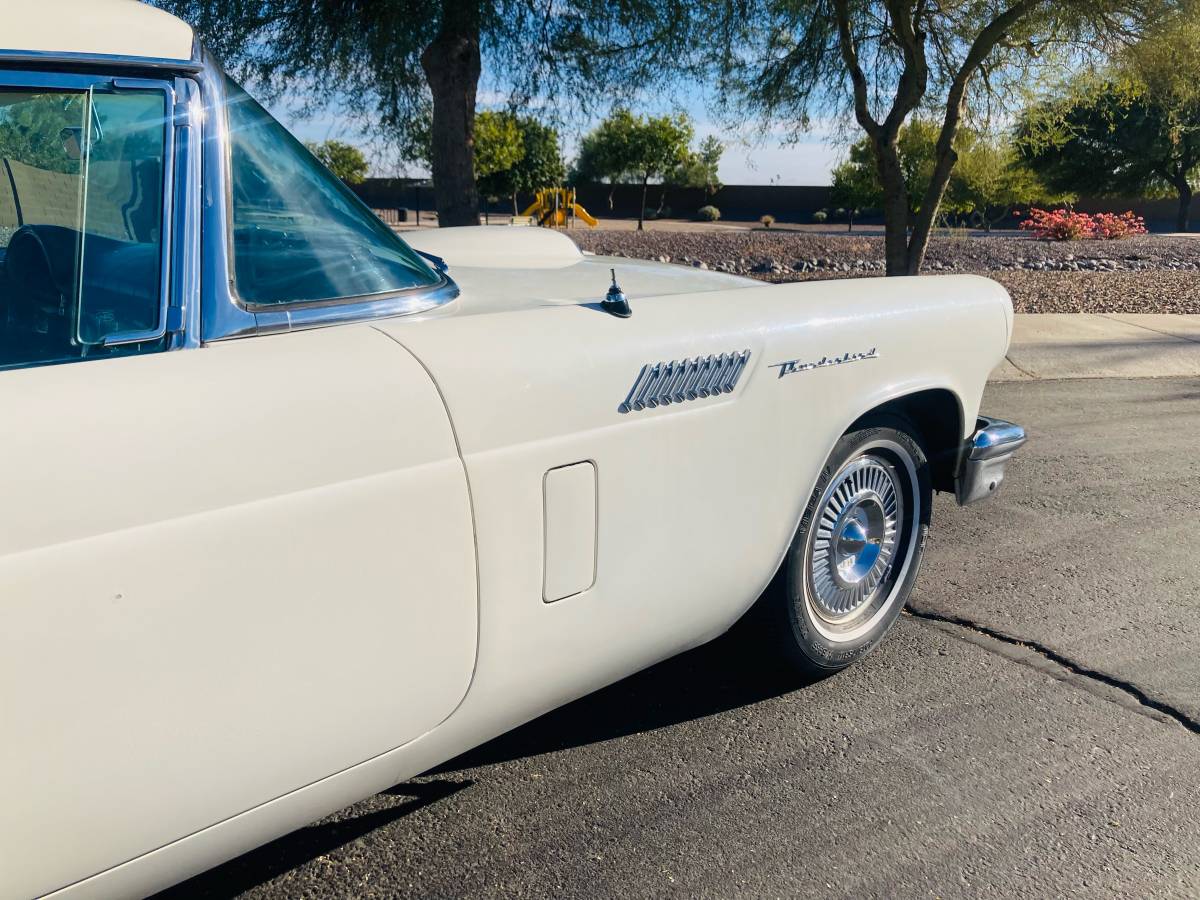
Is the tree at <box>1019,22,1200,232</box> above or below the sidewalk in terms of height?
above

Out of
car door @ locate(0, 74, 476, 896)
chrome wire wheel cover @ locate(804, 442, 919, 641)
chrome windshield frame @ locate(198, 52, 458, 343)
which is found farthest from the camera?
chrome wire wheel cover @ locate(804, 442, 919, 641)

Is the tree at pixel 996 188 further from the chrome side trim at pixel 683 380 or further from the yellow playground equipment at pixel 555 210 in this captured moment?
the chrome side trim at pixel 683 380

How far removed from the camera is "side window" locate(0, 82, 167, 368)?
1764 millimetres

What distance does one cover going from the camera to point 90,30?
181 centimetres

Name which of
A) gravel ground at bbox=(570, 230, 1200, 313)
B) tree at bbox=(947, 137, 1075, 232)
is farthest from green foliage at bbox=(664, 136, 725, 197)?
gravel ground at bbox=(570, 230, 1200, 313)

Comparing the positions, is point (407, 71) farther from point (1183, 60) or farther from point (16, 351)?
point (16, 351)

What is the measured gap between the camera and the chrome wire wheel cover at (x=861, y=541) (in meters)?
3.04

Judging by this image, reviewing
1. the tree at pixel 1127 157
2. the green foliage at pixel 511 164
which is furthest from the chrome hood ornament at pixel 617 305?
the green foliage at pixel 511 164

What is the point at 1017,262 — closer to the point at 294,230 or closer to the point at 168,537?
the point at 294,230

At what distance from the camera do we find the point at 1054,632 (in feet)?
11.8

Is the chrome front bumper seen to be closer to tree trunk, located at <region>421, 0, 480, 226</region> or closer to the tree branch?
tree trunk, located at <region>421, 0, 480, 226</region>

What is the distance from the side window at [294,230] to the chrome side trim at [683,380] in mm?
518

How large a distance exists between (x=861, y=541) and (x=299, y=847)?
70.9 inches

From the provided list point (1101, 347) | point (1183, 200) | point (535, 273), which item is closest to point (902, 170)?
point (1101, 347)
